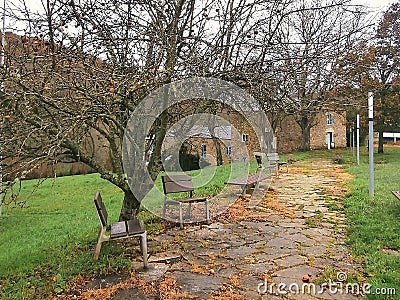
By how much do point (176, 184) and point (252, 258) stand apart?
7.47 feet

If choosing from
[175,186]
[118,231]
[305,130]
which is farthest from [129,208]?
[305,130]

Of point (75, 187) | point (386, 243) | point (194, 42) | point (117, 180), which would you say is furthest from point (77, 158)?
point (75, 187)

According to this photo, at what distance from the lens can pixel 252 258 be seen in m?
4.06

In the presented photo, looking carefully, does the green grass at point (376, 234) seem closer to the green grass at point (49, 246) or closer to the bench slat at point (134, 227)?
the bench slat at point (134, 227)

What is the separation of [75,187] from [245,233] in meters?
7.31

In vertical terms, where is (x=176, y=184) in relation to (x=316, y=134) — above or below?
below

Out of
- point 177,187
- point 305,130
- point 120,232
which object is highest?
point 305,130

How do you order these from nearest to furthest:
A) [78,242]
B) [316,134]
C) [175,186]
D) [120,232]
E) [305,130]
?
[120,232] < [78,242] < [175,186] < [305,130] < [316,134]

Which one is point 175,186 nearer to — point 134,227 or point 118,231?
point 134,227

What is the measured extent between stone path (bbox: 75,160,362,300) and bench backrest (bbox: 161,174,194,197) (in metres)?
0.73

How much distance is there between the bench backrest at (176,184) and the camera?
591 cm

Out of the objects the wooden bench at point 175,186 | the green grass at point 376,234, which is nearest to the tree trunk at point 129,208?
the wooden bench at point 175,186

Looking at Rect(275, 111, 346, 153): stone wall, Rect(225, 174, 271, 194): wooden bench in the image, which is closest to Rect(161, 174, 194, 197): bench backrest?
Rect(225, 174, 271, 194): wooden bench

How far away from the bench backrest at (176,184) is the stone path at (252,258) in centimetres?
73
